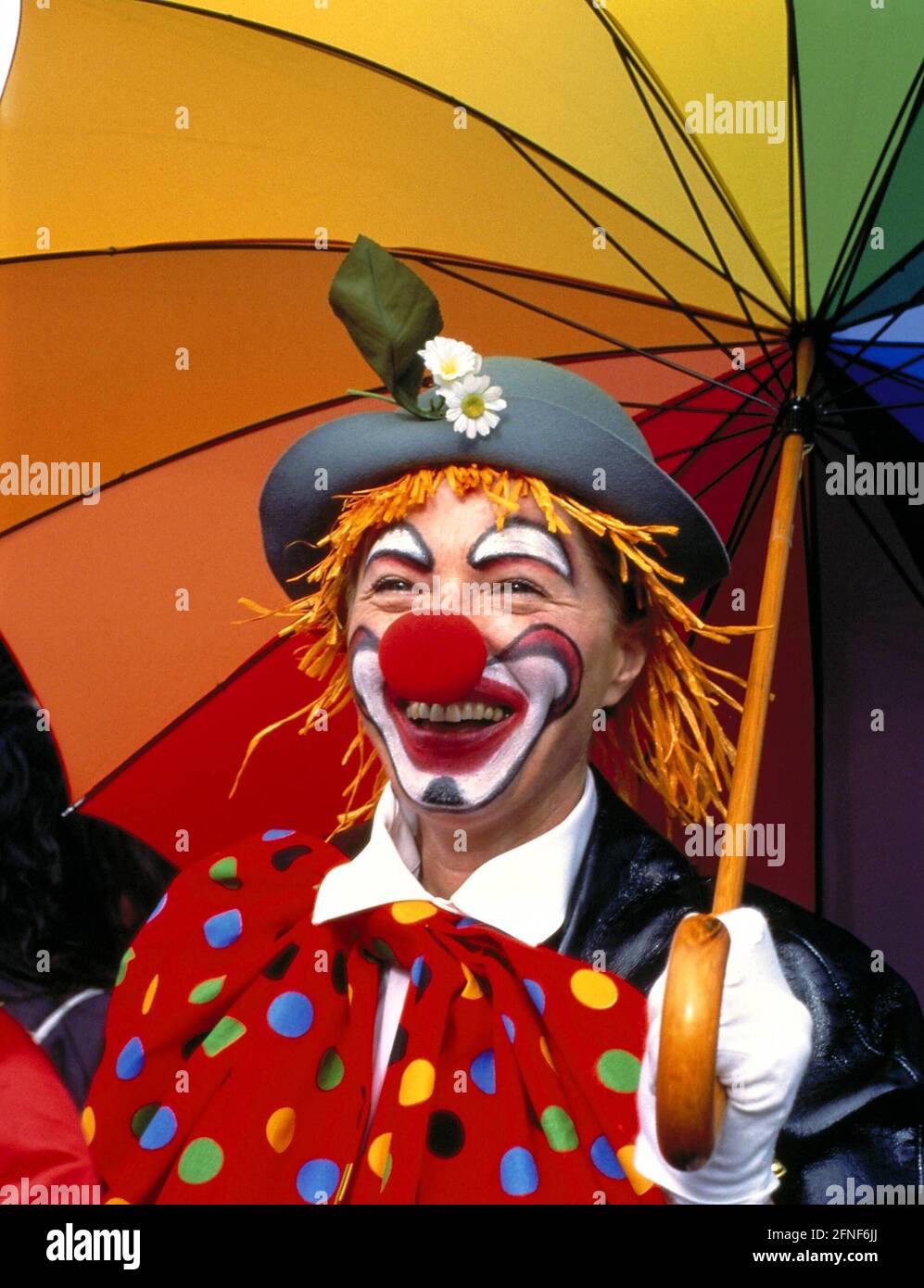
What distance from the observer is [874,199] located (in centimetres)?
197

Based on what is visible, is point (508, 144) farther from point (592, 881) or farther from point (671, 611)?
point (592, 881)

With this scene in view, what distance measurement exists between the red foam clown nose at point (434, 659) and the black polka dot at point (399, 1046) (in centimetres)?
41

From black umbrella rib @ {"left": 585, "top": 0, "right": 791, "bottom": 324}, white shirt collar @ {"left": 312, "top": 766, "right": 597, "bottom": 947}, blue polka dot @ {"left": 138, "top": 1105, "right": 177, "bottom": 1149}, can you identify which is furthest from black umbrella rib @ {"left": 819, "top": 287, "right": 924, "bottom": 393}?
blue polka dot @ {"left": 138, "top": 1105, "right": 177, "bottom": 1149}

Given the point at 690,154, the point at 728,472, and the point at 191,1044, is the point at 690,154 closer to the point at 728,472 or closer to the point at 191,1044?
the point at 728,472

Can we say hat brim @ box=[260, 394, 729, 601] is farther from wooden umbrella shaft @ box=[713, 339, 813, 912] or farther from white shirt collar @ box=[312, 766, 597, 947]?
white shirt collar @ box=[312, 766, 597, 947]

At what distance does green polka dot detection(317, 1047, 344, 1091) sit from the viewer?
73.1 inches

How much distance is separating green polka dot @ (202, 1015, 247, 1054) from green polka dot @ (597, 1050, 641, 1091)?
18.2 inches

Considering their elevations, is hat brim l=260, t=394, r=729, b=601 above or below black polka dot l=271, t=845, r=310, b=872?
above

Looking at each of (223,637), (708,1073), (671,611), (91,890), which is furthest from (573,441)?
(91,890)

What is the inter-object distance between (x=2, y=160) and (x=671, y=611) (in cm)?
123

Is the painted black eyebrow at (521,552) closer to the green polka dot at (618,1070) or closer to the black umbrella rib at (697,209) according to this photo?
the black umbrella rib at (697,209)

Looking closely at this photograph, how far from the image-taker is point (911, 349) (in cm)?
206

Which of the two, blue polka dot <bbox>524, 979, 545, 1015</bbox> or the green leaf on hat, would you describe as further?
the green leaf on hat

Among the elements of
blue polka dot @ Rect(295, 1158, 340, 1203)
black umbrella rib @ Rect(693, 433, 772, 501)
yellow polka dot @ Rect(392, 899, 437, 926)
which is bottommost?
blue polka dot @ Rect(295, 1158, 340, 1203)
